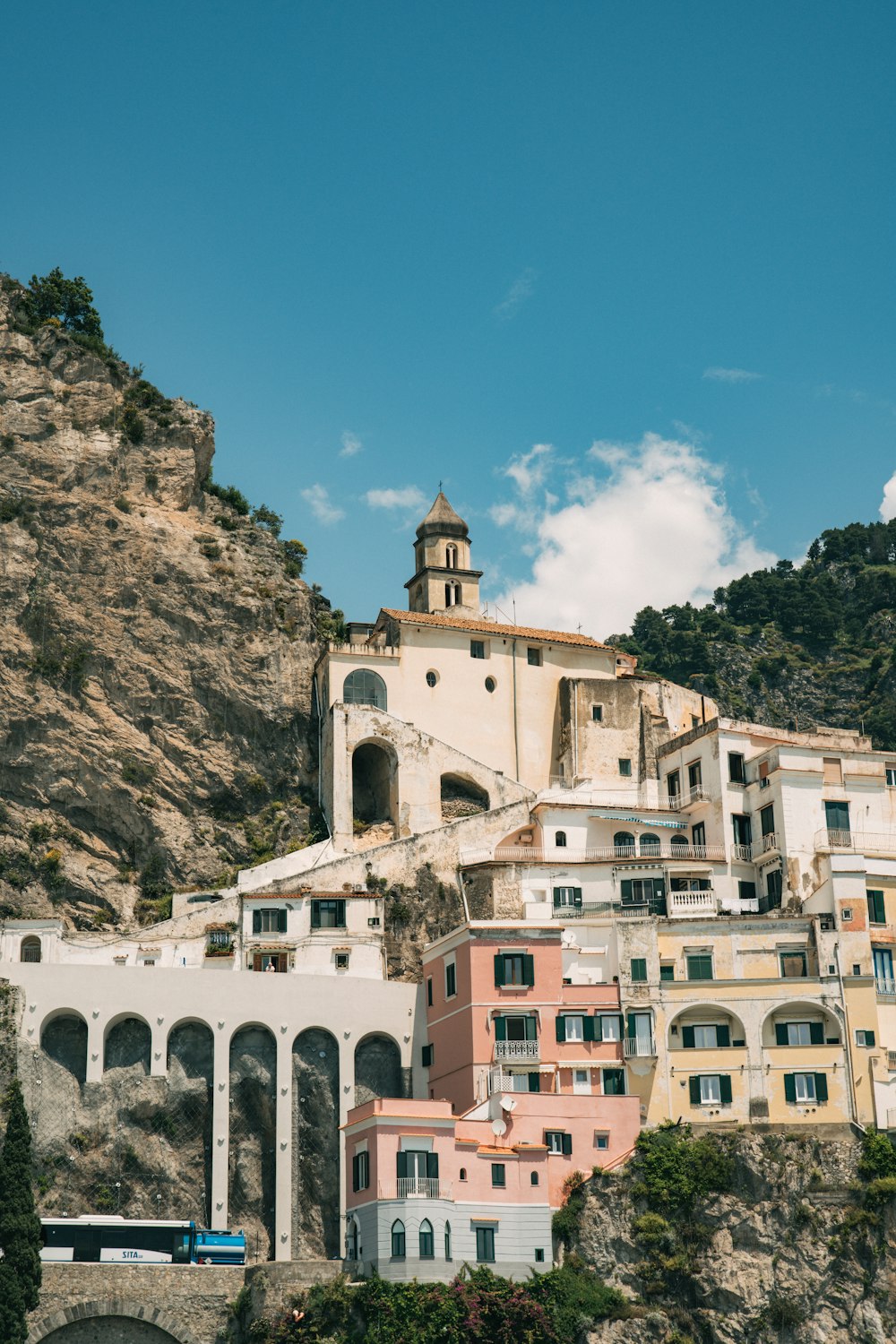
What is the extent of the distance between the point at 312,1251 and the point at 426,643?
30122 millimetres

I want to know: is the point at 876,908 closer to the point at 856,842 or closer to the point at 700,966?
the point at 856,842

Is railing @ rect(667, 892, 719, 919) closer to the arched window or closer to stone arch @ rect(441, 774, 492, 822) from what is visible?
stone arch @ rect(441, 774, 492, 822)

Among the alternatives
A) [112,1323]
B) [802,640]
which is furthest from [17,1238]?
[802,640]

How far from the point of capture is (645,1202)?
59.1 metres

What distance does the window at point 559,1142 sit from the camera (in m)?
60.2

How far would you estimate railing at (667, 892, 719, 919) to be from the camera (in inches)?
2707

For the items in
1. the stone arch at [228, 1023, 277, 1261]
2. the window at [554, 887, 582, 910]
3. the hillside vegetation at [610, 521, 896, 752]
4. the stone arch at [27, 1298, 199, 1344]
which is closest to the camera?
the stone arch at [27, 1298, 199, 1344]

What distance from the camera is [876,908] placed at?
6669 centimetres

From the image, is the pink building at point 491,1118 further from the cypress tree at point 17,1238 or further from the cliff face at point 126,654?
the cliff face at point 126,654

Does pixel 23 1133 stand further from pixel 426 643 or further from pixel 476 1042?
pixel 426 643

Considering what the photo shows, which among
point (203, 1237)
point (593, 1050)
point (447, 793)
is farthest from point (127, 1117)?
point (447, 793)

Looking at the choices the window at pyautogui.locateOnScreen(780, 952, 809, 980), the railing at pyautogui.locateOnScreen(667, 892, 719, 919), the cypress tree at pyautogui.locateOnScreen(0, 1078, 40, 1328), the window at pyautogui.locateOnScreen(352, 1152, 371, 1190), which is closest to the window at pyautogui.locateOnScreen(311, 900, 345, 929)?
the window at pyautogui.locateOnScreen(352, 1152, 371, 1190)

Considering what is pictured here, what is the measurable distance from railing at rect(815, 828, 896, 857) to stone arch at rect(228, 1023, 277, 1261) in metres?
22.4

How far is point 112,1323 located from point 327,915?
17.9 metres
